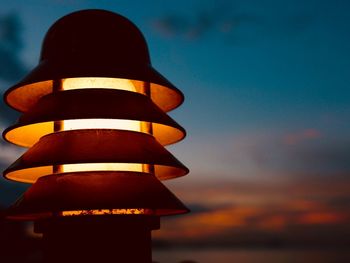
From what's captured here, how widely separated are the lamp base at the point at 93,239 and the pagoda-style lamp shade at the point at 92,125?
66mm

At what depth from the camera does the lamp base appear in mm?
3506

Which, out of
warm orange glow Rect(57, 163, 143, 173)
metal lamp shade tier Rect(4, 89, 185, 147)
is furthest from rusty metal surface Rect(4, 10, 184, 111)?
warm orange glow Rect(57, 163, 143, 173)

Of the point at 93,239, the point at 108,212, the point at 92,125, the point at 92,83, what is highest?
the point at 92,83

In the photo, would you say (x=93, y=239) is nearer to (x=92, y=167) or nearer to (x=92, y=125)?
(x=92, y=167)

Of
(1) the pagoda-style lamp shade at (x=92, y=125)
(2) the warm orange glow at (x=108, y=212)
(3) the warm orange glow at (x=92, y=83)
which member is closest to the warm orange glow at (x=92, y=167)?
(1) the pagoda-style lamp shade at (x=92, y=125)

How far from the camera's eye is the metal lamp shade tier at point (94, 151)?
344 cm

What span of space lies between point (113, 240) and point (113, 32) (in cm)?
165

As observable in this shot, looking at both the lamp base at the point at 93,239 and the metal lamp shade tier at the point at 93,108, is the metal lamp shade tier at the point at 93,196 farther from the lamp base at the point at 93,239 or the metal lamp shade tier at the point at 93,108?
the metal lamp shade tier at the point at 93,108

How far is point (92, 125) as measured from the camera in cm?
374

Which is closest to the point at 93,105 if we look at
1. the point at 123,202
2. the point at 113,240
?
the point at 123,202

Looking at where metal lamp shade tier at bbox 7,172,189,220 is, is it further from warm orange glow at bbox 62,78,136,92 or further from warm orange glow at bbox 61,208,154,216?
warm orange glow at bbox 62,78,136,92

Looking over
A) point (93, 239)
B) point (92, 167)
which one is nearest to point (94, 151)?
point (92, 167)

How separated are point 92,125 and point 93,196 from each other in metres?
0.59

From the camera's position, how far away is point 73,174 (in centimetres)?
359
